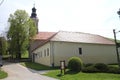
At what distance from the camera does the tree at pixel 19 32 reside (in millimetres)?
58219

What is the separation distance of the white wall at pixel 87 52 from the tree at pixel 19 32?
22.4 m

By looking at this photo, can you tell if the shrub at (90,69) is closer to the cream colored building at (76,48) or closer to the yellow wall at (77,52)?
the cream colored building at (76,48)

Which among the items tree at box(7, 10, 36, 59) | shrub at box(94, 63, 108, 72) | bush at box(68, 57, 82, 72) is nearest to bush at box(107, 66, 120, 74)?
shrub at box(94, 63, 108, 72)

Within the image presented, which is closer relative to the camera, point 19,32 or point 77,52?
point 77,52

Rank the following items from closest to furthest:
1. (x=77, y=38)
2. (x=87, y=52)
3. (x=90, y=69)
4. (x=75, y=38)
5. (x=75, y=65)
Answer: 1. (x=90, y=69)
2. (x=75, y=65)
3. (x=87, y=52)
4. (x=75, y=38)
5. (x=77, y=38)

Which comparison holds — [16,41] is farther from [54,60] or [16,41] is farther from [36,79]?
[36,79]

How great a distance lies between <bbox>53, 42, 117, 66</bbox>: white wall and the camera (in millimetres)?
38138

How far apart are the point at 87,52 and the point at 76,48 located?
98.5 inches

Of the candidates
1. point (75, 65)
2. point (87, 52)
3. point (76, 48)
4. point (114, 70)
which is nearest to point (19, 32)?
point (76, 48)

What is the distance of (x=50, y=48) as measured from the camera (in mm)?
37781

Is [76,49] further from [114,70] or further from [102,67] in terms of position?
[114,70]

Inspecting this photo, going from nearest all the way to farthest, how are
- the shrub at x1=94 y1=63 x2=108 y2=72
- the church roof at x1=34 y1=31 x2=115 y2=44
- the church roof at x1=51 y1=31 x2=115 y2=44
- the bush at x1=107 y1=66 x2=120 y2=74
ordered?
1. the bush at x1=107 y1=66 x2=120 y2=74
2. the shrub at x1=94 y1=63 x2=108 y2=72
3. the church roof at x1=34 y1=31 x2=115 y2=44
4. the church roof at x1=51 y1=31 x2=115 y2=44

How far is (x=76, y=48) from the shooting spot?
3975 centimetres

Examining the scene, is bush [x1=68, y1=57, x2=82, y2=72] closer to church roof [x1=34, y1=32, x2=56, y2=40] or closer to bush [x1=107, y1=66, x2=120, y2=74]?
bush [x1=107, y1=66, x2=120, y2=74]
